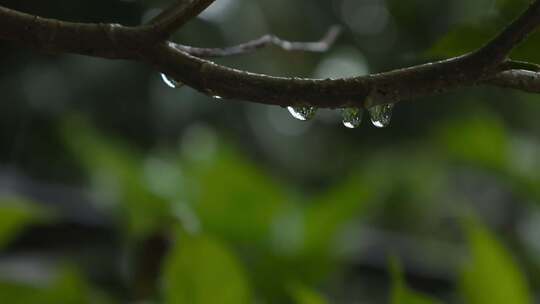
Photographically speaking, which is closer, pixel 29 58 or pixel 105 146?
pixel 105 146

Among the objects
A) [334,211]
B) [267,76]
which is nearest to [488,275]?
[334,211]

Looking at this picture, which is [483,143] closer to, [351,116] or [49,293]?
[49,293]

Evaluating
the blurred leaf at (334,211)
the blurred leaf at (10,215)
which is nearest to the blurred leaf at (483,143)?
the blurred leaf at (334,211)

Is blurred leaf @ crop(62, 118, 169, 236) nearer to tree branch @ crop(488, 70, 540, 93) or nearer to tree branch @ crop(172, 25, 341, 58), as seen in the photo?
tree branch @ crop(172, 25, 341, 58)

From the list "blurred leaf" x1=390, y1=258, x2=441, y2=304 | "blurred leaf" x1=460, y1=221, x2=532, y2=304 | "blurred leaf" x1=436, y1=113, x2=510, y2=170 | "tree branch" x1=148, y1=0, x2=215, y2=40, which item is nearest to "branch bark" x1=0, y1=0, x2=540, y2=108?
"tree branch" x1=148, y1=0, x2=215, y2=40

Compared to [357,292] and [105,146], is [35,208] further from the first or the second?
[357,292]

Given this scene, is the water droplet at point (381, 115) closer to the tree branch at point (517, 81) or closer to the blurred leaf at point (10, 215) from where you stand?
the tree branch at point (517, 81)

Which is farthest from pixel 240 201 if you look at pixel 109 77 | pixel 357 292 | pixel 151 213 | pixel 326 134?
pixel 326 134
